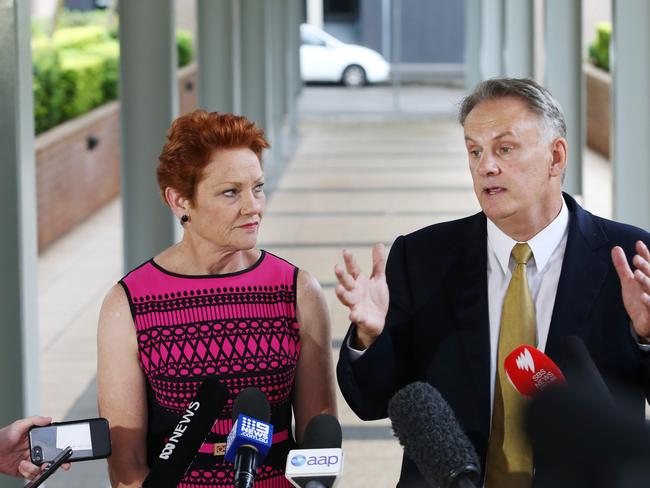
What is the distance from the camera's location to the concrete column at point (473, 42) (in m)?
24.5

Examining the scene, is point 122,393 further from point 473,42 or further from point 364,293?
point 473,42

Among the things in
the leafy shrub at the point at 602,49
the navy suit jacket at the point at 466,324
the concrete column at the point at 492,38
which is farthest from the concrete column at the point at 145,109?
the leafy shrub at the point at 602,49

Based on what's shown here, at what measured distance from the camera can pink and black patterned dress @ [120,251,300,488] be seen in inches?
107

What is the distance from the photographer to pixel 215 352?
2.75 m

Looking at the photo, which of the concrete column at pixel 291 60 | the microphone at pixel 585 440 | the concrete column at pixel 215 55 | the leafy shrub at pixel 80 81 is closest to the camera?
the microphone at pixel 585 440

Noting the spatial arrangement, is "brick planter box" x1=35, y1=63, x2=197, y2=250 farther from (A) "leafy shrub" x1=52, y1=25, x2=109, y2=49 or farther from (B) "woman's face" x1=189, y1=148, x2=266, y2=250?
(B) "woman's face" x1=189, y1=148, x2=266, y2=250

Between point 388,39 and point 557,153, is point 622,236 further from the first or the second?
point 388,39

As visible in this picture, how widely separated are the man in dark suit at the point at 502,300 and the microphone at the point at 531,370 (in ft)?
1.22

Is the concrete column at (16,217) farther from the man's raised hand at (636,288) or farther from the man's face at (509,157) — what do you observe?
the man's raised hand at (636,288)

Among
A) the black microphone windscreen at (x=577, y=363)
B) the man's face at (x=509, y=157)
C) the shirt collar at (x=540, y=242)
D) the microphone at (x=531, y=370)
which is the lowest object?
the microphone at (x=531, y=370)

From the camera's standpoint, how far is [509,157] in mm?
2572

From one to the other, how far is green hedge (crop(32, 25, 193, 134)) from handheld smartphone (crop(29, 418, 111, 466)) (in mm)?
10340

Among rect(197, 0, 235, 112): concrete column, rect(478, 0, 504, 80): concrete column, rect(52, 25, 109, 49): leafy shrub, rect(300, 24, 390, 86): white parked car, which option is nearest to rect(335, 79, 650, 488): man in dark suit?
rect(197, 0, 235, 112): concrete column

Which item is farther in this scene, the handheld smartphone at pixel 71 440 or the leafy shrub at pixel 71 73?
the leafy shrub at pixel 71 73
